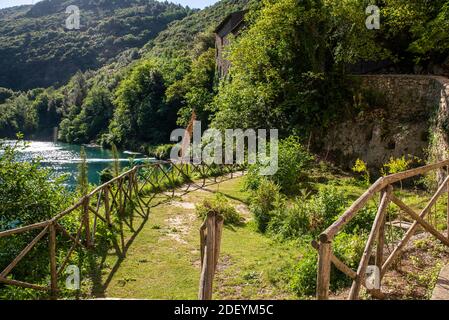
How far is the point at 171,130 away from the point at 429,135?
1697 inches

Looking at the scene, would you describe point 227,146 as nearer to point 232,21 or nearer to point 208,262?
point 208,262

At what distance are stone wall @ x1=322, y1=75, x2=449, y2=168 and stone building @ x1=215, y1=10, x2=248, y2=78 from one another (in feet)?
51.4

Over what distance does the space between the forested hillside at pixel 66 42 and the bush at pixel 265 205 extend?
368 feet

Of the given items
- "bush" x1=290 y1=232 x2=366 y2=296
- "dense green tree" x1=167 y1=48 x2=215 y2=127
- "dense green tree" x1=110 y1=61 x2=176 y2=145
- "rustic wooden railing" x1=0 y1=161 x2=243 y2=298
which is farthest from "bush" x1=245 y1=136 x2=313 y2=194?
"dense green tree" x1=110 y1=61 x2=176 y2=145

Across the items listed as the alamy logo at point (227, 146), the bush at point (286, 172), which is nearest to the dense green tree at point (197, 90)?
the alamy logo at point (227, 146)

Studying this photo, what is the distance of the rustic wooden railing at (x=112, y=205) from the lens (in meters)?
6.39

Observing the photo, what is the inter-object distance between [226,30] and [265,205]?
28477mm

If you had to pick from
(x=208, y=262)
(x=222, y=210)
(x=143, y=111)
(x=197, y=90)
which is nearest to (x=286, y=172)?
(x=222, y=210)

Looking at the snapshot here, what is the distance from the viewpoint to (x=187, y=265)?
8.33 m

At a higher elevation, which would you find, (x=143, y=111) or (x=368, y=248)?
(x=143, y=111)

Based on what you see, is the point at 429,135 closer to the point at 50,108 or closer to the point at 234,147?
the point at 234,147

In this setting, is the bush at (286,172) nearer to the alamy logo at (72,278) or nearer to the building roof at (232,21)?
the alamy logo at (72,278)
